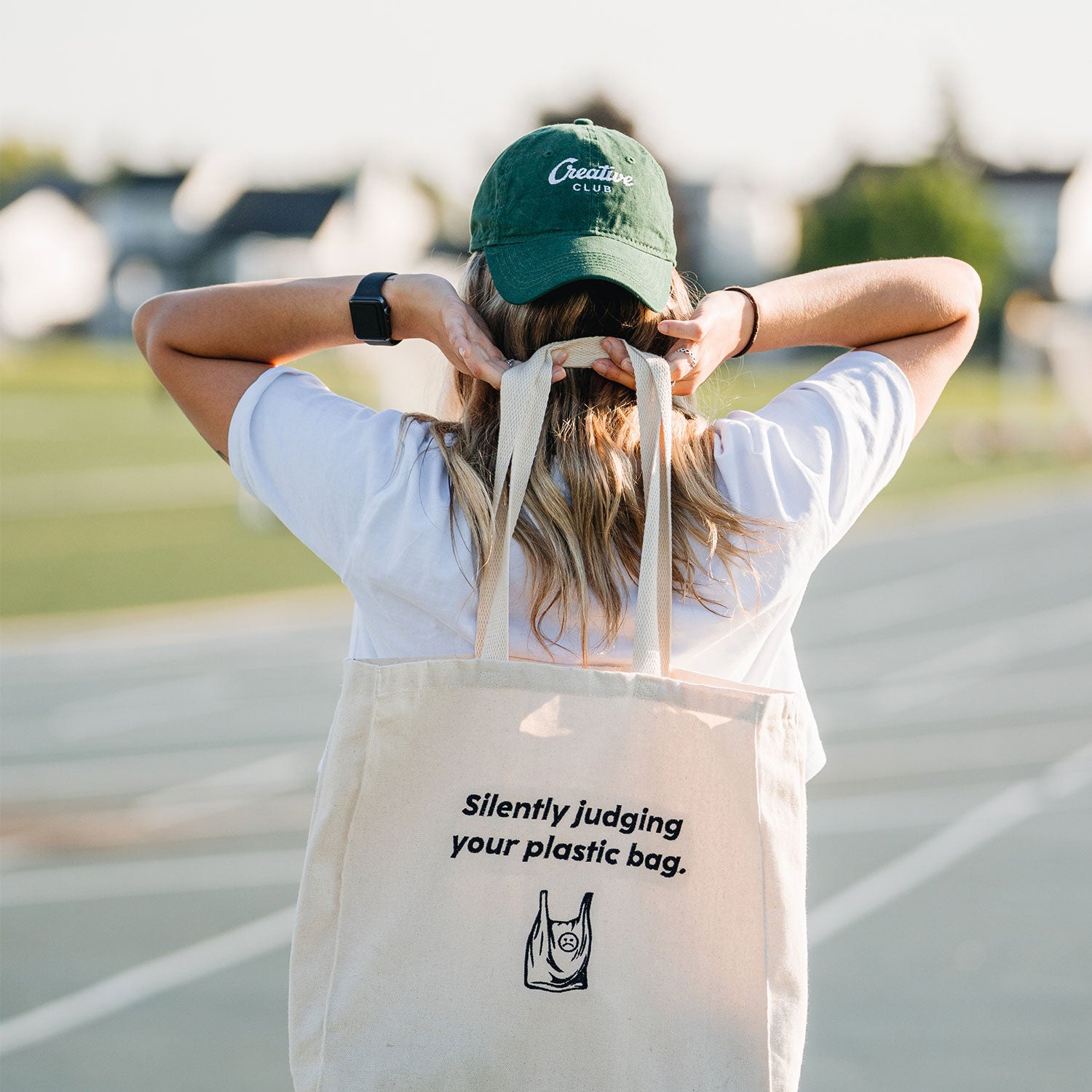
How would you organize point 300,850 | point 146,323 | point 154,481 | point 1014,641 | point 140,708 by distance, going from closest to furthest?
point 146,323
point 300,850
point 140,708
point 1014,641
point 154,481

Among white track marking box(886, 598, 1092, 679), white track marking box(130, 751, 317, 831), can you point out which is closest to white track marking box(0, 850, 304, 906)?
white track marking box(130, 751, 317, 831)

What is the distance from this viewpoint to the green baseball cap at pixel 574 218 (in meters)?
1.71

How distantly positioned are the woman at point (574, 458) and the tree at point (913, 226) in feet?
181

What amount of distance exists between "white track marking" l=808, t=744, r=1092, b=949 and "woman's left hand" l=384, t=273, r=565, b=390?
3.93 meters

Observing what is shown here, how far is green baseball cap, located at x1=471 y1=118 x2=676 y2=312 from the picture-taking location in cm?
171

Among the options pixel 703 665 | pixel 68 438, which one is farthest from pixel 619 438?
pixel 68 438

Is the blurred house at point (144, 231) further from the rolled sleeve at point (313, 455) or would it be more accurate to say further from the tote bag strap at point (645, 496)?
the tote bag strap at point (645, 496)

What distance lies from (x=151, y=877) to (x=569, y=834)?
4.95m

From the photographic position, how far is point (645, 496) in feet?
5.50

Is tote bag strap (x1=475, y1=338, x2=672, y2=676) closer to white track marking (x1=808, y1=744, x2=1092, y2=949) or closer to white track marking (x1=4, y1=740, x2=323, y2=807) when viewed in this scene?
white track marking (x1=808, y1=744, x2=1092, y2=949)

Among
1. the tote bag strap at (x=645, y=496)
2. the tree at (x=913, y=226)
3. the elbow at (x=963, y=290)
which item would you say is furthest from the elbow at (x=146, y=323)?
the tree at (x=913, y=226)

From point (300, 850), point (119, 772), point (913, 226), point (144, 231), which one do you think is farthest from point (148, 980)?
point (144, 231)

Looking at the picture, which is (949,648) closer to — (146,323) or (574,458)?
(146,323)

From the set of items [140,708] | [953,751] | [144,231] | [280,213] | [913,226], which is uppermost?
[144,231]
